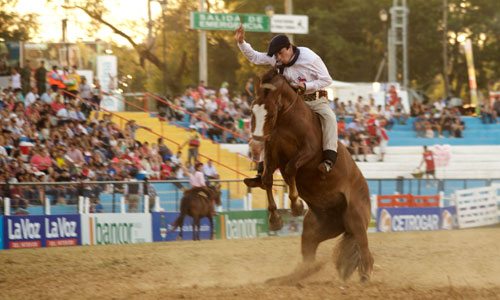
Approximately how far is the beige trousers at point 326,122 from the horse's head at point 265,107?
30.3 inches

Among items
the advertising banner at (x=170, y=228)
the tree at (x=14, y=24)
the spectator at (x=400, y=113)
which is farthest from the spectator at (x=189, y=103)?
the tree at (x=14, y=24)

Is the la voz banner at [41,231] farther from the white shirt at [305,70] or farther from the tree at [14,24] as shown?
the tree at [14,24]

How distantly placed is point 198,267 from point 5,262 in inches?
128

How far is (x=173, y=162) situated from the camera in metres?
19.4

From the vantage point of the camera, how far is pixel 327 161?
7.91 meters

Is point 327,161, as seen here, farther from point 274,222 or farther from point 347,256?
point 347,256

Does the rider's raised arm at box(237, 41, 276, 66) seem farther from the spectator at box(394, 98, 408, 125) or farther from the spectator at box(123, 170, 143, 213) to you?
the spectator at box(394, 98, 408, 125)

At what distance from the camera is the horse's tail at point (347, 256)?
8945 mm

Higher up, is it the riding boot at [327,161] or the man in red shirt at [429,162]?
the riding boot at [327,161]

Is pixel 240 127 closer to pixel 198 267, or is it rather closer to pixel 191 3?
pixel 198 267

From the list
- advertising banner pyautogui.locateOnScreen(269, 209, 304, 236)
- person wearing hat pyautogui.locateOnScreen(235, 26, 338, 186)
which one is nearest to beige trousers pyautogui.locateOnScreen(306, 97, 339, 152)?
person wearing hat pyautogui.locateOnScreen(235, 26, 338, 186)

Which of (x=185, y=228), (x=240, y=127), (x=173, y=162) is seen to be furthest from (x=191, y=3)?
(x=185, y=228)

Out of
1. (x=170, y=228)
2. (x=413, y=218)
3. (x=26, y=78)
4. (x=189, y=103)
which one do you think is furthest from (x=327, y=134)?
(x=189, y=103)

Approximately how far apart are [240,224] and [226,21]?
11601 mm
